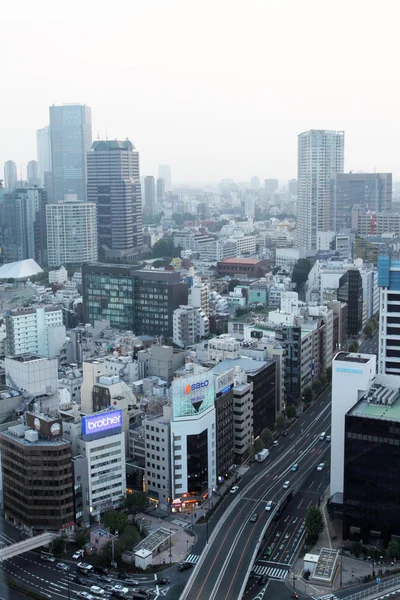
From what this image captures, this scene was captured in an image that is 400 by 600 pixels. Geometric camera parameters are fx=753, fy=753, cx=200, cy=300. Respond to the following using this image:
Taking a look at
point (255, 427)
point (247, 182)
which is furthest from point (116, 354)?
point (247, 182)

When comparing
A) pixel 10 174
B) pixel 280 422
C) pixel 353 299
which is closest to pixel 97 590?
pixel 280 422

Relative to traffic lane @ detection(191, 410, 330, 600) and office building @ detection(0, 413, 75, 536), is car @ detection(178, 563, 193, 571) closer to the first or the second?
traffic lane @ detection(191, 410, 330, 600)

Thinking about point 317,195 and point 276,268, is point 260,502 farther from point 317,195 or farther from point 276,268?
point 317,195

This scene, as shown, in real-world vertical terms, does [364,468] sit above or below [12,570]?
above

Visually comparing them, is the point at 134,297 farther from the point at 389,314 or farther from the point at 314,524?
the point at 314,524

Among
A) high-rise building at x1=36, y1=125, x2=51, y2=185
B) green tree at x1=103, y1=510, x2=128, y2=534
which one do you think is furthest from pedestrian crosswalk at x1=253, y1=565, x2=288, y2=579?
high-rise building at x1=36, y1=125, x2=51, y2=185

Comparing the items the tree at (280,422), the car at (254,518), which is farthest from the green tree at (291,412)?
the car at (254,518)

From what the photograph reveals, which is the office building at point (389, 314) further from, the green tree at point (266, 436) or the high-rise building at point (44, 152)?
the high-rise building at point (44, 152)

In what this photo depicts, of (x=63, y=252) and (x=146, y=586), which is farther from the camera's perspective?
(x=63, y=252)
